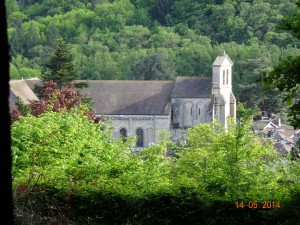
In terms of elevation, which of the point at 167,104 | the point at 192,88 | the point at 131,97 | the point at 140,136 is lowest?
the point at 140,136

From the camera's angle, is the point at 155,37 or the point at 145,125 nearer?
the point at 145,125

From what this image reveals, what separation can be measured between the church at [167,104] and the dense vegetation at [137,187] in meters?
44.8

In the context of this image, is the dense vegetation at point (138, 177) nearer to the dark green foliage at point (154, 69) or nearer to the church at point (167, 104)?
the church at point (167, 104)

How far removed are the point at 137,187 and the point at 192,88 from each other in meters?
51.1

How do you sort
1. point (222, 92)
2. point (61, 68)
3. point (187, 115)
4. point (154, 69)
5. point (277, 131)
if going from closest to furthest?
point (61, 68)
point (277, 131)
point (187, 115)
point (222, 92)
point (154, 69)

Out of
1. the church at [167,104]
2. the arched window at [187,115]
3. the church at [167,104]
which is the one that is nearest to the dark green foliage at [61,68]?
the church at [167,104]

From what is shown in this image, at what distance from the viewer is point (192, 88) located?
217 ft

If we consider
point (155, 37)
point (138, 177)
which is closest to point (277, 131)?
point (138, 177)

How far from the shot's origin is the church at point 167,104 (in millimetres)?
64750

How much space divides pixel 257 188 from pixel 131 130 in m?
50.0

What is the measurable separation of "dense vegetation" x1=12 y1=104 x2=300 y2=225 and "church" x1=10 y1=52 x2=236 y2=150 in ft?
147

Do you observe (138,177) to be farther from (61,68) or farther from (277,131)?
(277,131)

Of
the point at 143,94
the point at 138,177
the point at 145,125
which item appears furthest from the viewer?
the point at 143,94

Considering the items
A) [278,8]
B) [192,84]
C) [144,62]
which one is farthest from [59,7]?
[192,84]
